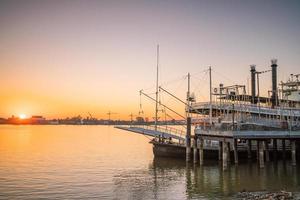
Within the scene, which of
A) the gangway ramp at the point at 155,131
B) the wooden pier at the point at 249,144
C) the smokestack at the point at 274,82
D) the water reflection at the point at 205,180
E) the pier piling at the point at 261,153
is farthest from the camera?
the smokestack at the point at 274,82

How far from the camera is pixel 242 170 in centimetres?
4297

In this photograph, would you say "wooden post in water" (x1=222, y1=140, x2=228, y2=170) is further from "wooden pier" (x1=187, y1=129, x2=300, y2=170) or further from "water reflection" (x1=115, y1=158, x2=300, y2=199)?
"water reflection" (x1=115, y1=158, x2=300, y2=199)

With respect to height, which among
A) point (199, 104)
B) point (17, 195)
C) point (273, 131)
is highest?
point (199, 104)

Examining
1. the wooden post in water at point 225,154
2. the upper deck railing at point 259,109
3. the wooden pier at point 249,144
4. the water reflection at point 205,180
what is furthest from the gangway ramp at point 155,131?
the wooden post in water at point 225,154

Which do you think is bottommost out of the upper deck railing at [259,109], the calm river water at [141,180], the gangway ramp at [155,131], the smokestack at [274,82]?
the calm river water at [141,180]

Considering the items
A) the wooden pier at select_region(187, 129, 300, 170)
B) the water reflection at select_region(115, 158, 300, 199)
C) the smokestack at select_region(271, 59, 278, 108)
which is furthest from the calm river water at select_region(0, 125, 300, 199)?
the smokestack at select_region(271, 59, 278, 108)

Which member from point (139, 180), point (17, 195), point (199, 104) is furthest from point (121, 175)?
point (199, 104)

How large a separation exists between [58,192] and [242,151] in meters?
27.1

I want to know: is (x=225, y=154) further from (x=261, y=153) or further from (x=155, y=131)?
(x=155, y=131)

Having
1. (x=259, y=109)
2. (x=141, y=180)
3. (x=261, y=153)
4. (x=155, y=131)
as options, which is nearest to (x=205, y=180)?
(x=141, y=180)

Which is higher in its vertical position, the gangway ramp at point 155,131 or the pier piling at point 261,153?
the gangway ramp at point 155,131

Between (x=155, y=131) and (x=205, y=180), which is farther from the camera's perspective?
(x=155, y=131)

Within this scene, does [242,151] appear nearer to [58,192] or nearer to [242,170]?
[242,170]

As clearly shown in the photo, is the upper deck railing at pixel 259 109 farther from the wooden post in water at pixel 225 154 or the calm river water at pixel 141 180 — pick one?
the wooden post in water at pixel 225 154
